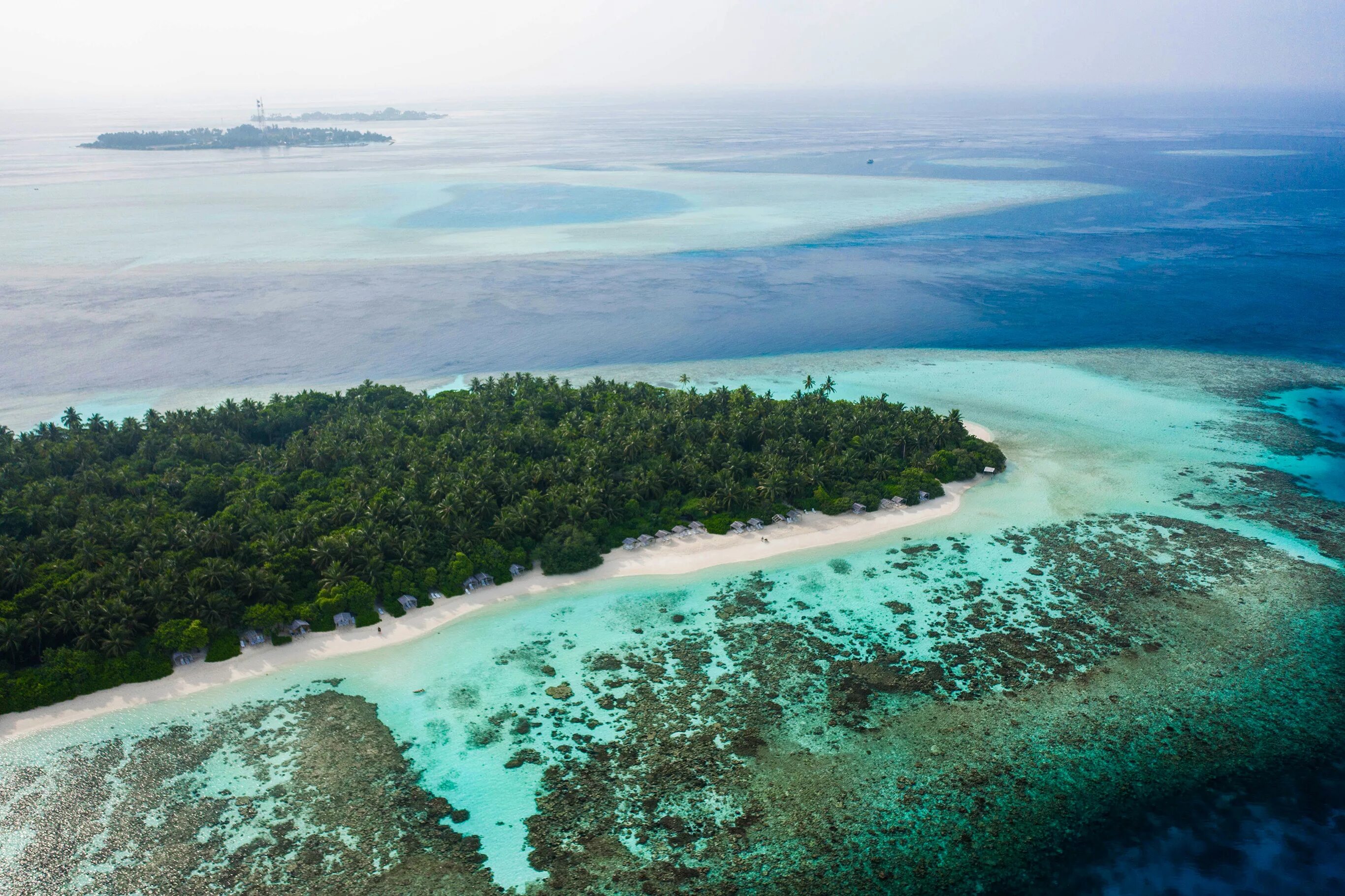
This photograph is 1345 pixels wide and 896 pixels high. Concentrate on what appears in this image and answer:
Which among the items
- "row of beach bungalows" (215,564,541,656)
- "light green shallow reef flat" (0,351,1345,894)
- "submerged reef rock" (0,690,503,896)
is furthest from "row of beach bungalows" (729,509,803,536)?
"submerged reef rock" (0,690,503,896)

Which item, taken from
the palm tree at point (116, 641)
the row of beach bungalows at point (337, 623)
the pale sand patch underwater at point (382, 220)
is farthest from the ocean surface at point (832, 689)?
the pale sand patch underwater at point (382, 220)

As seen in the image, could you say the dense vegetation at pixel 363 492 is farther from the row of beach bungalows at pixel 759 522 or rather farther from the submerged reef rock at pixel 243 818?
the submerged reef rock at pixel 243 818

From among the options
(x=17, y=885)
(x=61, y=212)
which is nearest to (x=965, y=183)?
(x=61, y=212)

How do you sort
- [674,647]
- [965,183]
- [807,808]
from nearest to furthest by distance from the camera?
[807,808]
[674,647]
[965,183]

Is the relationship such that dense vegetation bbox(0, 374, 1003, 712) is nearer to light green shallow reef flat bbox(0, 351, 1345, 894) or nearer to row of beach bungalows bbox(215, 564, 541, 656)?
row of beach bungalows bbox(215, 564, 541, 656)

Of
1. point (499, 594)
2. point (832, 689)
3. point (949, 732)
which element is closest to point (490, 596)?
point (499, 594)

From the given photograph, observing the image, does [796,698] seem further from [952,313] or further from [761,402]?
[952,313]
